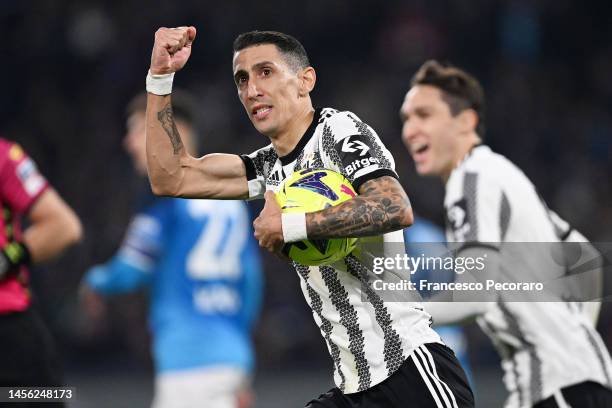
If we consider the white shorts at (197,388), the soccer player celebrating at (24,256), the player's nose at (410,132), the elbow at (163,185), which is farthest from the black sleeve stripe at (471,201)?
the white shorts at (197,388)

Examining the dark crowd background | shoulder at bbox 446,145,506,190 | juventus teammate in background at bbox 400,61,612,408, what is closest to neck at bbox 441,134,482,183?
juventus teammate in background at bbox 400,61,612,408

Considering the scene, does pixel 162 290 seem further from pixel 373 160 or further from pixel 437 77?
pixel 373 160

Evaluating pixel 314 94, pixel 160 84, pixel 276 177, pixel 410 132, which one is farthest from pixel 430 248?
pixel 314 94

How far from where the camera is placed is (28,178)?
5098 millimetres

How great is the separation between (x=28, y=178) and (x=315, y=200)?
2.03 meters

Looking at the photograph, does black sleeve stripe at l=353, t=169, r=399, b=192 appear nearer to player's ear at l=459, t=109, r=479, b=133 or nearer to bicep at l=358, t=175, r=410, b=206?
bicep at l=358, t=175, r=410, b=206

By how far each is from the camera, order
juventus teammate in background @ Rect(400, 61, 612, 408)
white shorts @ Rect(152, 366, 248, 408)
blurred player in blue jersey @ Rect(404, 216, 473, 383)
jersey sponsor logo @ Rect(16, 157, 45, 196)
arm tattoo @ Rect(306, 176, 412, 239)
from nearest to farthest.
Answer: arm tattoo @ Rect(306, 176, 412, 239), juventus teammate in background @ Rect(400, 61, 612, 408), jersey sponsor logo @ Rect(16, 157, 45, 196), white shorts @ Rect(152, 366, 248, 408), blurred player in blue jersey @ Rect(404, 216, 473, 383)

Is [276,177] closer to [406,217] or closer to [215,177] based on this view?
[215,177]

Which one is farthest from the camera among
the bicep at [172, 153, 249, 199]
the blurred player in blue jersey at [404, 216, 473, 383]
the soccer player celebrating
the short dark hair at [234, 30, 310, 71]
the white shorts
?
the blurred player in blue jersey at [404, 216, 473, 383]

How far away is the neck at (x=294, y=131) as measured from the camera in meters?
4.16

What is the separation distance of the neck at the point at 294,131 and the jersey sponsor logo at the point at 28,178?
1551mm

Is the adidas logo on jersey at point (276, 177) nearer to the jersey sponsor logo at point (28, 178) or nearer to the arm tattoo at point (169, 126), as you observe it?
the arm tattoo at point (169, 126)

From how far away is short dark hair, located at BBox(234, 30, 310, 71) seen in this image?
4.19 metres

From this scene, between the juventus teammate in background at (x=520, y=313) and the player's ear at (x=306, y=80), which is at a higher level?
the player's ear at (x=306, y=80)
